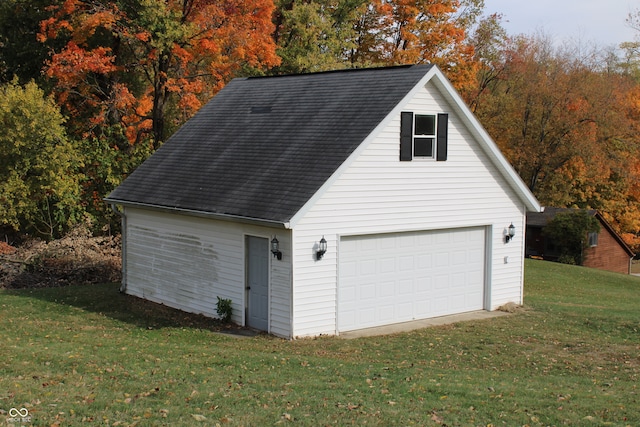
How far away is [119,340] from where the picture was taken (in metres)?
15.0

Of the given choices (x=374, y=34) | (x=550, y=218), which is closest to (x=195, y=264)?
(x=374, y=34)

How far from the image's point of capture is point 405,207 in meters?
18.1

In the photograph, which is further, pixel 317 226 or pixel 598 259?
pixel 598 259

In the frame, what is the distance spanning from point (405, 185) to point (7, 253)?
597 inches

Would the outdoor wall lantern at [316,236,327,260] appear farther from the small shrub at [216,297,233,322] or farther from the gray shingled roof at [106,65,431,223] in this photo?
the small shrub at [216,297,233,322]

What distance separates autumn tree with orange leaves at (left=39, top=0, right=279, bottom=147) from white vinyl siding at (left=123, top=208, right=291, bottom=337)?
10.2 m

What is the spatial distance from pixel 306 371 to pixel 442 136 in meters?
8.30

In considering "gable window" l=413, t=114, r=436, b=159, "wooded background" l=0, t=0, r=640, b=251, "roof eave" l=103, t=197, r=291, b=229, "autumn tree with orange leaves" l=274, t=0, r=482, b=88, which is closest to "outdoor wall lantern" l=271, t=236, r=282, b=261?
"roof eave" l=103, t=197, r=291, b=229

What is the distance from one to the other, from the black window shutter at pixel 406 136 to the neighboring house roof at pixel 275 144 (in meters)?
0.58

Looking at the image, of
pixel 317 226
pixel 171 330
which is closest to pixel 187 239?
pixel 171 330

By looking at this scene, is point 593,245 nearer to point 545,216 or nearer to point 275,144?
point 545,216

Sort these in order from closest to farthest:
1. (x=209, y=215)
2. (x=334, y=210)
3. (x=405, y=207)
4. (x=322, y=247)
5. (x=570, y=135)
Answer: (x=322, y=247), (x=334, y=210), (x=209, y=215), (x=405, y=207), (x=570, y=135)

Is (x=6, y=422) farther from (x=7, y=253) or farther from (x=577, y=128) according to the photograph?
(x=577, y=128)
